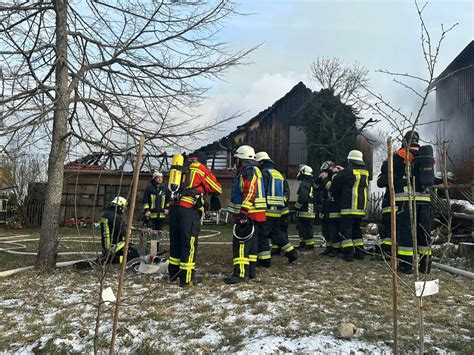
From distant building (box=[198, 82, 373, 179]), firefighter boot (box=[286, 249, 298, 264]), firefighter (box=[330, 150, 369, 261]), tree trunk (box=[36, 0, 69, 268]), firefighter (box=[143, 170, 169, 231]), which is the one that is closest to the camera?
tree trunk (box=[36, 0, 69, 268])

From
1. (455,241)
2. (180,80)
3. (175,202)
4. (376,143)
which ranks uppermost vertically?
(376,143)

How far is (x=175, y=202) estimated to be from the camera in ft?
19.8

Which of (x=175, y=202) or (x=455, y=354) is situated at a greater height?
(x=175, y=202)

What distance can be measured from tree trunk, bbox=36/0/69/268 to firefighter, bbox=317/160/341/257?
503 centimetres

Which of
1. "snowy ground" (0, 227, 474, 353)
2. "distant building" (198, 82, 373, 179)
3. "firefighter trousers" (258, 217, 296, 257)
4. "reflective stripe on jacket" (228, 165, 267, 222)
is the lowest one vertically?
"snowy ground" (0, 227, 474, 353)

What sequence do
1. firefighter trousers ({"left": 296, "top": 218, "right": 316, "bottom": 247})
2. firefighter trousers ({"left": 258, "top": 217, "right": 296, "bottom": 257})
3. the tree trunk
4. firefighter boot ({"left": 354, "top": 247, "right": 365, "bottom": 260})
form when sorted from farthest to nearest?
1. firefighter trousers ({"left": 296, "top": 218, "right": 316, "bottom": 247})
2. firefighter boot ({"left": 354, "top": 247, "right": 365, "bottom": 260})
3. firefighter trousers ({"left": 258, "top": 217, "right": 296, "bottom": 257})
4. the tree trunk

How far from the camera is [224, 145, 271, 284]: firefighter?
592cm

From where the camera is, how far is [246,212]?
596cm

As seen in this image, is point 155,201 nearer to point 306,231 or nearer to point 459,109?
point 306,231

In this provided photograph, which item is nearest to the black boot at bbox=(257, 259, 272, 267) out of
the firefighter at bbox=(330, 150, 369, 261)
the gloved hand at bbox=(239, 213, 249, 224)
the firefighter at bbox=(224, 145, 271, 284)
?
the firefighter at bbox=(224, 145, 271, 284)

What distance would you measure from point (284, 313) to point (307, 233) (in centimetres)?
468

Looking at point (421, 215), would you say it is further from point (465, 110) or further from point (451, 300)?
point (465, 110)

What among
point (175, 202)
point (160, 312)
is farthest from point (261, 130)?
point (160, 312)

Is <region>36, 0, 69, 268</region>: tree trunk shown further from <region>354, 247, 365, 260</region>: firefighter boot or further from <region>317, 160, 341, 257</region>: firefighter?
<region>354, 247, 365, 260</region>: firefighter boot
